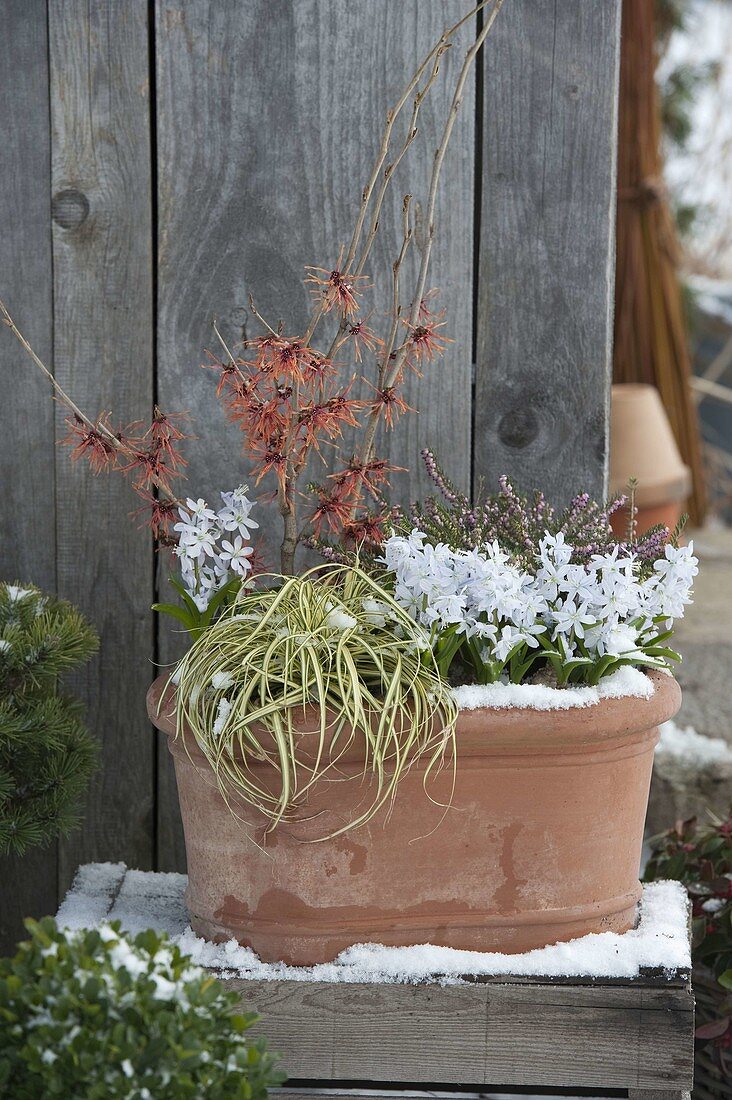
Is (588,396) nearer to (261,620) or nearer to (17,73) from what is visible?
(261,620)

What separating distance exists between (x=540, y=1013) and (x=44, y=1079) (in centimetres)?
65

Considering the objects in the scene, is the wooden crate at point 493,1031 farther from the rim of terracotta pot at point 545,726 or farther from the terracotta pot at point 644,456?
the terracotta pot at point 644,456

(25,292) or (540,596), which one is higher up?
(25,292)

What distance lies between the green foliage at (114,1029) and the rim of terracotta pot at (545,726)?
36 centimetres

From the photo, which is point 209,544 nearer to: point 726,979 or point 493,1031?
point 493,1031

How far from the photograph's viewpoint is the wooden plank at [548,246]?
188cm

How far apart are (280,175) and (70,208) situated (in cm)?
36

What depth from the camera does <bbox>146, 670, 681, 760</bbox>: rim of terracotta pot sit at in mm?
1422

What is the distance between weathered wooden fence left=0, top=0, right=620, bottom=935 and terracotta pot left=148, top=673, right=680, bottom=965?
603 millimetres

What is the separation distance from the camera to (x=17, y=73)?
1901 millimetres

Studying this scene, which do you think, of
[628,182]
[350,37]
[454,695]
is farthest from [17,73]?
[628,182]

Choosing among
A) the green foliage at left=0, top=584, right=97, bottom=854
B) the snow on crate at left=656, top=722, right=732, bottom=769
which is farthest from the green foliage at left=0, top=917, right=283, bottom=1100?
the snow on crate at left=656, top=722, right=732, bottom=769

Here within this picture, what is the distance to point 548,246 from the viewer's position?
1.92m

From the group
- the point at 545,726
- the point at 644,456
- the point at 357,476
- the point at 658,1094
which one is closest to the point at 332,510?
the point at 357,476
